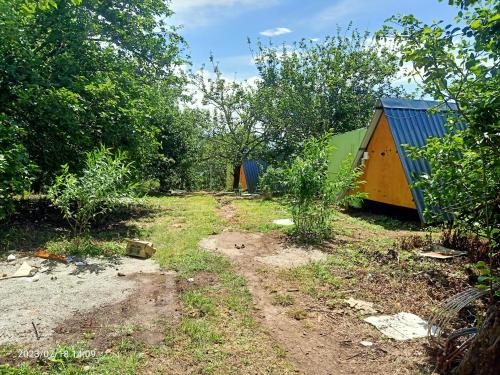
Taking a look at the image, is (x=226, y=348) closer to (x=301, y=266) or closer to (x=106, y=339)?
(x=106, y=339)

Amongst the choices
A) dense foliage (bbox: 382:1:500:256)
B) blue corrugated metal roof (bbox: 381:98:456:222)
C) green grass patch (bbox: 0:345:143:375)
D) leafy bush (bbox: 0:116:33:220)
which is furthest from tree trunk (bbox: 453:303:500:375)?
blue corrugated metal roof (bbox: 381:98:456:222)

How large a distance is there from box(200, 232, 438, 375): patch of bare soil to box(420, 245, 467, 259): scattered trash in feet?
9.17

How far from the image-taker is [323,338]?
3520 mm

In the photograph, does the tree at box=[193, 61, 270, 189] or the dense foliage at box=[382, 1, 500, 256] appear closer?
the dense foliage at box=[382, 1, 500, 256]

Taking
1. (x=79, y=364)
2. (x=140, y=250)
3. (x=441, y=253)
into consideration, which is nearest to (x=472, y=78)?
(x=441, y=253)

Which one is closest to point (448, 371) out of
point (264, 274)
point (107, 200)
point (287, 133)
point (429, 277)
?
point (429, 277)

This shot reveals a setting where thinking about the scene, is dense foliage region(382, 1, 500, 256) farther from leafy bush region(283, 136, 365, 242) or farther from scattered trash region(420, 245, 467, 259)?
leafy bush region(283, 136, 365, 242)

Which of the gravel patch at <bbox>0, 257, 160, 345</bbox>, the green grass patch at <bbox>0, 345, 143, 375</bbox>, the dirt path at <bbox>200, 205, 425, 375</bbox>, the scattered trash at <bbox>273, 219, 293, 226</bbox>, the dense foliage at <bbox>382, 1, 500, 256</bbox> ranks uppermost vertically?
the dense foliage at <bbox>382, 1, 500, 256</bbox>

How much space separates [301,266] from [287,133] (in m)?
14.9

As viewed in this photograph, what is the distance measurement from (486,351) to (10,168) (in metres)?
7.21

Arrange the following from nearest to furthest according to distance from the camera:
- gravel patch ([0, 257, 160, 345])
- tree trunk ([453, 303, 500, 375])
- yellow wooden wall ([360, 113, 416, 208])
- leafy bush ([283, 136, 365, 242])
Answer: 1. tree trunk ([453, 303, 500, 375])
2. gravel patch ([0, 257, 160, 345])
3. leafy bush ([283, 136, 365, 242])
4. yellow wooden wall ([360, 113, 416, 208])

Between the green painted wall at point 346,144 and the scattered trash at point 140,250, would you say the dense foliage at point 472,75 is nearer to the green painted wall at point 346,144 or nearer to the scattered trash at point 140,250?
the scattered trash at point 140,250

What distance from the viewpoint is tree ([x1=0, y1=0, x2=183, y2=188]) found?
7770mm

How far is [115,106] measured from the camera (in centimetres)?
907
